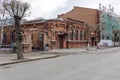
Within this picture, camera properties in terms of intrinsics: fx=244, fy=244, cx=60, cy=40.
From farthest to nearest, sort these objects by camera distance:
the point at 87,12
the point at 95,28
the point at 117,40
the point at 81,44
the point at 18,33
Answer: the point at 117,40 < the point at 87,12 < the point at 95,28 < the point at 81,44 < the point at 18,33

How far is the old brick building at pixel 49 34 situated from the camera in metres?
35.3

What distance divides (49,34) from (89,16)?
96.1 ft

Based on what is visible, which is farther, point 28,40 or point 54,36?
point 54,36

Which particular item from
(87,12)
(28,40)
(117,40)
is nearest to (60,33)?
(28,40)

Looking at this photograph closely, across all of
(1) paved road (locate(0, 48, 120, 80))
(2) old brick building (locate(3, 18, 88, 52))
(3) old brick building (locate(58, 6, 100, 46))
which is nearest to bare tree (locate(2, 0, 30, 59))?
(1) paved road (locate(0, 48, 120, 80))

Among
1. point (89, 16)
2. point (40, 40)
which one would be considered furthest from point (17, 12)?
point (89, 16)

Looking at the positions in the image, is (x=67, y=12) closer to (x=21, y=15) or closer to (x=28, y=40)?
(x=28, y=40)

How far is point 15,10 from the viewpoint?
22.6 meters

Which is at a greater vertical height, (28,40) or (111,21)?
(111,21)

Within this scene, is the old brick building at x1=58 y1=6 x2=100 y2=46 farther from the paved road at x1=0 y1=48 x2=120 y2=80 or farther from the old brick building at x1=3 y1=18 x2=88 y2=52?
the paved road at x1=0 y1=48 x2=120 y2=80

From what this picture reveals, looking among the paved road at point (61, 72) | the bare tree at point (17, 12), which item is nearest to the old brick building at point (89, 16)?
the bare tree at point (17, 12)

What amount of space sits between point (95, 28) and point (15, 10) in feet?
133

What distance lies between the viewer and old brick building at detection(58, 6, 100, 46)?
6156 cm

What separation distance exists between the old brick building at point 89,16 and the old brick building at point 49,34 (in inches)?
407
